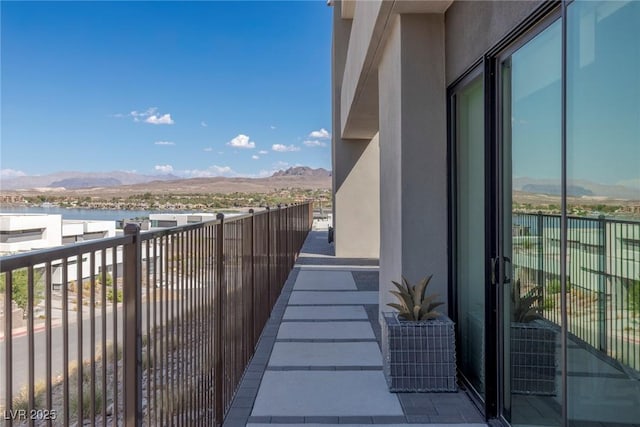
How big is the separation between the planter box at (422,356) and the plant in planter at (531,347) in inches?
28.3

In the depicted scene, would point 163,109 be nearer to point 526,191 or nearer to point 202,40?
point 202,40

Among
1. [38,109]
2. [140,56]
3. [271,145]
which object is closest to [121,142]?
[38,109]

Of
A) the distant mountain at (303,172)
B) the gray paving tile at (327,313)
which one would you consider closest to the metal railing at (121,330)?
the gray paving tile at (327,313)

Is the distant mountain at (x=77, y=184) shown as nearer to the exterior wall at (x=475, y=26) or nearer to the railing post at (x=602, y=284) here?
the exterior wall at (x=475, y=26)

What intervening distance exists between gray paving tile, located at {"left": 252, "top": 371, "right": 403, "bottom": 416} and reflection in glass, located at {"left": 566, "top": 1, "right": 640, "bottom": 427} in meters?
1.53

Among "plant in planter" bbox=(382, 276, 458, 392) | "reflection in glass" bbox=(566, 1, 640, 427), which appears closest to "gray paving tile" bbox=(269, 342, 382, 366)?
"plant in planter" bbox=(382, 276, 458, 392)

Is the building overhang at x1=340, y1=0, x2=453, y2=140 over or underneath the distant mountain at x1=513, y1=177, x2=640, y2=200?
over

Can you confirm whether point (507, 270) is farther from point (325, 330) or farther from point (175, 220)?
point (325, 330)

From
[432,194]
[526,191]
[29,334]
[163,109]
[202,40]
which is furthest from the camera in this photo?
[163,109]

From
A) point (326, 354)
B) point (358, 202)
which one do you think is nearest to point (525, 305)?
point (326, 354)

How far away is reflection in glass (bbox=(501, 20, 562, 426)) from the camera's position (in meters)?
2.27

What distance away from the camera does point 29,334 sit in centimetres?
106

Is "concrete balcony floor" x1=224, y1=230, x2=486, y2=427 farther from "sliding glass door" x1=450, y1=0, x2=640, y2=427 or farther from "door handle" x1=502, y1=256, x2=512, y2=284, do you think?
"door handle" x1=502, y1=256, x2=512, y2=284

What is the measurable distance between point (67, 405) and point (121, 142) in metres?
81.2
